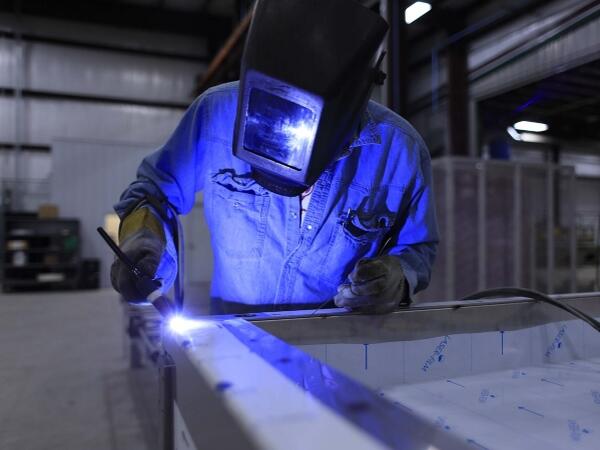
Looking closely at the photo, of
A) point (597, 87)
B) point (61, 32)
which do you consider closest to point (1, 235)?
point (61, 32)

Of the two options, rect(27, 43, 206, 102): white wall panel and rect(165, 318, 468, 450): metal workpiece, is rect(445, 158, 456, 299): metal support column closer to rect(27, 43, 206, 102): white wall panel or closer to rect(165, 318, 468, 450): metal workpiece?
rect(165, 318, 468, 450): metal workpiece

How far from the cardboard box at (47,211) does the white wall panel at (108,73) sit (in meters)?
2.78

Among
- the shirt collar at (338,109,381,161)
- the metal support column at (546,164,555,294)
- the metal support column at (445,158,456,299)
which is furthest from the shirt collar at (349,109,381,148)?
the metal support column at (546,164,555,294)

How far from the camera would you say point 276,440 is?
1.00ft

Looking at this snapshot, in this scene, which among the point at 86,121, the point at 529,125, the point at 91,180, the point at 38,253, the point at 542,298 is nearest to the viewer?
Answer: the point at 542,298

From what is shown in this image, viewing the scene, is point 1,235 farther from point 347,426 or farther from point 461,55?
point 347,426

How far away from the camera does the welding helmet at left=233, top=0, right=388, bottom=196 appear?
663 millimetres

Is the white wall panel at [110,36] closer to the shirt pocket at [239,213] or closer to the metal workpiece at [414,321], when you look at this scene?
the shirt pocket at [239,213]

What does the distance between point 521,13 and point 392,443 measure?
738cm

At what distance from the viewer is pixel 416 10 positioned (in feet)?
6.26

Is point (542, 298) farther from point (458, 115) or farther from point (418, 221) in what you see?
point (458, 115)

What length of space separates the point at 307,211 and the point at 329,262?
15 cm

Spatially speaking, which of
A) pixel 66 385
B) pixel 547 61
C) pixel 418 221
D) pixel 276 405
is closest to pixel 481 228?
pixel 547 61

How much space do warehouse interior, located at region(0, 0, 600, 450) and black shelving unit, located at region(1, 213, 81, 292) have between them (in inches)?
1.5
